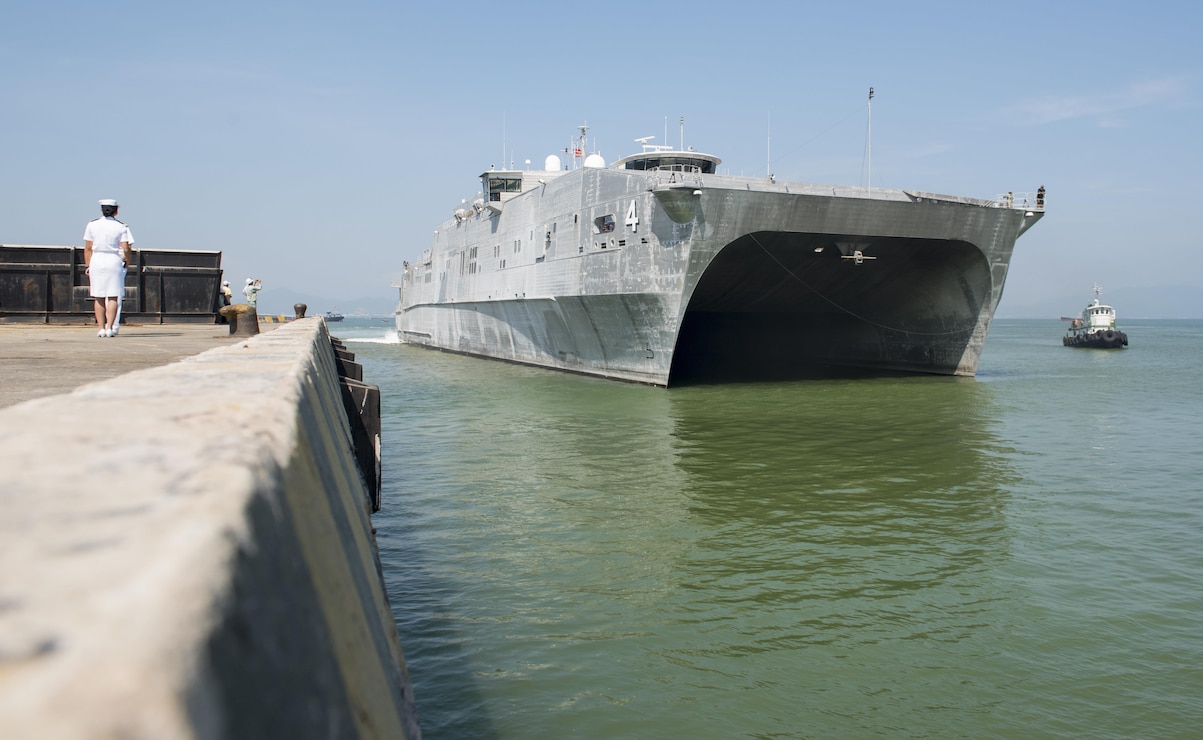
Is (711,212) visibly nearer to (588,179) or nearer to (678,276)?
(678,276)

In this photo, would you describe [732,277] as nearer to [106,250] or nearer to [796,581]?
[106,250]

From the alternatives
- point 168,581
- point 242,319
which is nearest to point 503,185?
point 242,319

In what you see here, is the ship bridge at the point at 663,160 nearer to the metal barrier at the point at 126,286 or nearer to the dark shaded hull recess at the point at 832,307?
the dark shaded hull recess at the point at 832,307

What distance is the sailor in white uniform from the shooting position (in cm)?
1165

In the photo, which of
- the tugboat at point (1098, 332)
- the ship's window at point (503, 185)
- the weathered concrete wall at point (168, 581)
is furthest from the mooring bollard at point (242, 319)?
the tugboat at point (1098, 332)

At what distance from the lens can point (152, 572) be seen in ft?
2.91

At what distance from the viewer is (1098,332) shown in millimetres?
52625

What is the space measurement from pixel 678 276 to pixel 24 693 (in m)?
21.2

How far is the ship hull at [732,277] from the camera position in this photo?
21734mm

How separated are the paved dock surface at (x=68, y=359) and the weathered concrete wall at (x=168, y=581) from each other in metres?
4.27

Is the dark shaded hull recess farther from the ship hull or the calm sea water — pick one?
the calm sea water

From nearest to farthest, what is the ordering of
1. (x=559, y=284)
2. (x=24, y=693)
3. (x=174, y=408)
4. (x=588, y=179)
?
(x=24, y=693), (x=174, y=408), (x=588, y=179), (x=559, y=284)

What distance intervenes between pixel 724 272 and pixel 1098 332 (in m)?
38.4

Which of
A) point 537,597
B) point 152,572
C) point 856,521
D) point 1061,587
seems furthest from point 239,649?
point 856,521
